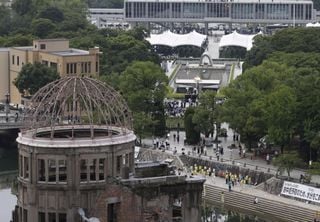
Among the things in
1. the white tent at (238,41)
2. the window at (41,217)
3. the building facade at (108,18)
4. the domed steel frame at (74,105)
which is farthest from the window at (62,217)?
the building facade at (108,18)

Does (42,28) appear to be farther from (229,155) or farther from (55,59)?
(229,155)

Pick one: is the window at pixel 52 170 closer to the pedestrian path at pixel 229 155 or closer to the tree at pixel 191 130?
the pedestrian path at pixel 229 155

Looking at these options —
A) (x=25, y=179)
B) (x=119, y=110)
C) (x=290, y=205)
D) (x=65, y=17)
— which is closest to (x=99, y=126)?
(x=119, y=110)

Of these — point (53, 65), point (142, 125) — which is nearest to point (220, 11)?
point (53, 65)

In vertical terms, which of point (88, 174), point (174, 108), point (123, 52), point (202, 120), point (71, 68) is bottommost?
point (174, 108)

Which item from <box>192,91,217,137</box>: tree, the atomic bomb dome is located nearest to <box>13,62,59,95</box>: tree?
<box>192,91,217,137</box>: tree

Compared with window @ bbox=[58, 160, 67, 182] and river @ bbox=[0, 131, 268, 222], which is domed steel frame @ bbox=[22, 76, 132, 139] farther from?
river @ bbox=[0, 131, 268, 222]
